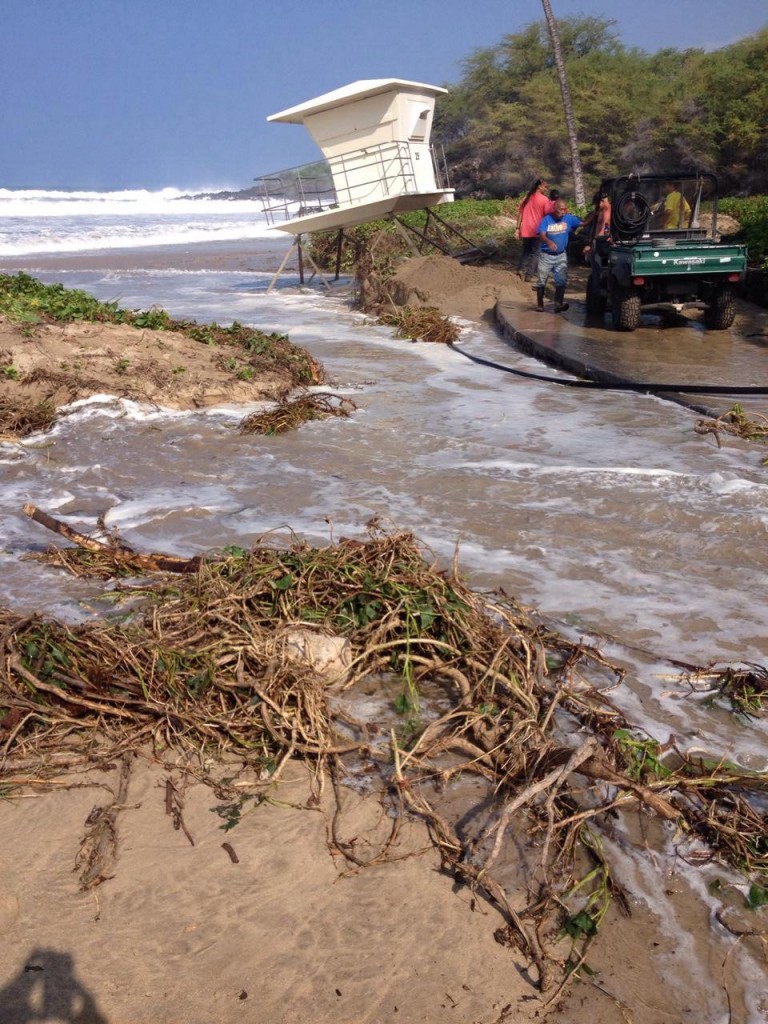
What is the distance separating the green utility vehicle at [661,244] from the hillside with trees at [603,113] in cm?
2222

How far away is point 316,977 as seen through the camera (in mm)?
2580

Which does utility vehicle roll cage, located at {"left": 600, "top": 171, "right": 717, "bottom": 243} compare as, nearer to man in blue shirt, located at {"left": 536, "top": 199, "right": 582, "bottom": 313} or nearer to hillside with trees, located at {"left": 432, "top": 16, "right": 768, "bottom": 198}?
man in blue shirt, located at {"left": 536, "top": 199, "right": 582, "bottom": 313}

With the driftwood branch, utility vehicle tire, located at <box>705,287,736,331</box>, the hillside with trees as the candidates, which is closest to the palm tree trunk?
the hillside with trees

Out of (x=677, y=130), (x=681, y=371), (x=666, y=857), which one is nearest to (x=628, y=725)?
(x=666, y=857)

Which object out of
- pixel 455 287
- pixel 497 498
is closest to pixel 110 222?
pixel 455 287

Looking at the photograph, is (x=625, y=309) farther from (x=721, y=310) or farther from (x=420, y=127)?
(x=420, y=127)

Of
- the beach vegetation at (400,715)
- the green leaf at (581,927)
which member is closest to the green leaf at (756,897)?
the beach vegetation at (400,715)

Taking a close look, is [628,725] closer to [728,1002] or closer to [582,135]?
[728,1002]

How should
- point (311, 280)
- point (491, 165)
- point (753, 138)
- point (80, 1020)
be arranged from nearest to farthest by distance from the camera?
point (80, 1020) < point (311, 280) < point (753, 138) < point (491, 165)

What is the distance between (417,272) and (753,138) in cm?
2015

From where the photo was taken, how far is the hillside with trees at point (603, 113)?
106ft

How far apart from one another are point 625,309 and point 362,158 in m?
8.93

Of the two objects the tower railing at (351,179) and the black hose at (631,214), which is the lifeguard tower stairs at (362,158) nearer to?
the tower railing at (351,179)

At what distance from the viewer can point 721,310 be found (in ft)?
39.2
